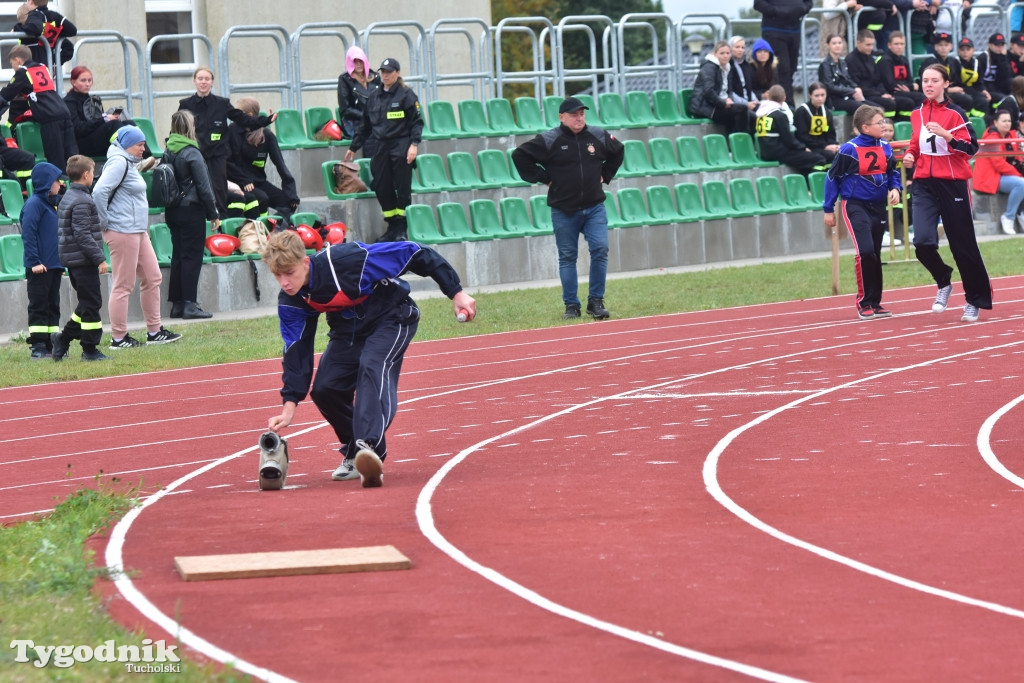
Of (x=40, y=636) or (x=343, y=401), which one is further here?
(x=343, y=401)

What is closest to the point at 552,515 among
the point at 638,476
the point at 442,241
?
the point at 638,476

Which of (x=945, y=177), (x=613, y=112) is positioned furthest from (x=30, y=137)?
(x=945, y=177)

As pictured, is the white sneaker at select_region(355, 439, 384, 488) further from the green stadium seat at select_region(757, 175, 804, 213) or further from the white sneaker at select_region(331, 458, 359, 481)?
the green stadium seat at select_region(757, 175, 804, 213)

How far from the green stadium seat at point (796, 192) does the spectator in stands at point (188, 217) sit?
953 centimetres

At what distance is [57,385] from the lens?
564 inches

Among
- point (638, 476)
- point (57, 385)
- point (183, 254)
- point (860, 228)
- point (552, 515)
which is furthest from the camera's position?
point (183, 254)

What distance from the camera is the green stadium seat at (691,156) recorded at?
83.3 ft

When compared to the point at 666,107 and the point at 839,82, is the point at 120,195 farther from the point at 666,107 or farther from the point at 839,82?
the point at 839,82

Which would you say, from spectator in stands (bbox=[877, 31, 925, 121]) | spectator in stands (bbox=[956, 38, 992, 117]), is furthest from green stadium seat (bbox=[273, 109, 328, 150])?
spectator in stands (bbox=[956, 38, 992, 117])

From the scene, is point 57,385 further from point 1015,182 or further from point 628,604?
point 1015,182

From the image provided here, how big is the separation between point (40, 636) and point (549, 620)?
183 cm

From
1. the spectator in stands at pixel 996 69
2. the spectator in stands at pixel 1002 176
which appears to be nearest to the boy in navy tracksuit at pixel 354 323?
the spectator in stands at pixel 1002 176

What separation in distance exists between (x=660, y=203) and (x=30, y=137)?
8734 mm

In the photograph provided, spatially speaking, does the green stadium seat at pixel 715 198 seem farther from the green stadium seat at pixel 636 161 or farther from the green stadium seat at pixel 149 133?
the green stadium seat at pixel 149 133
